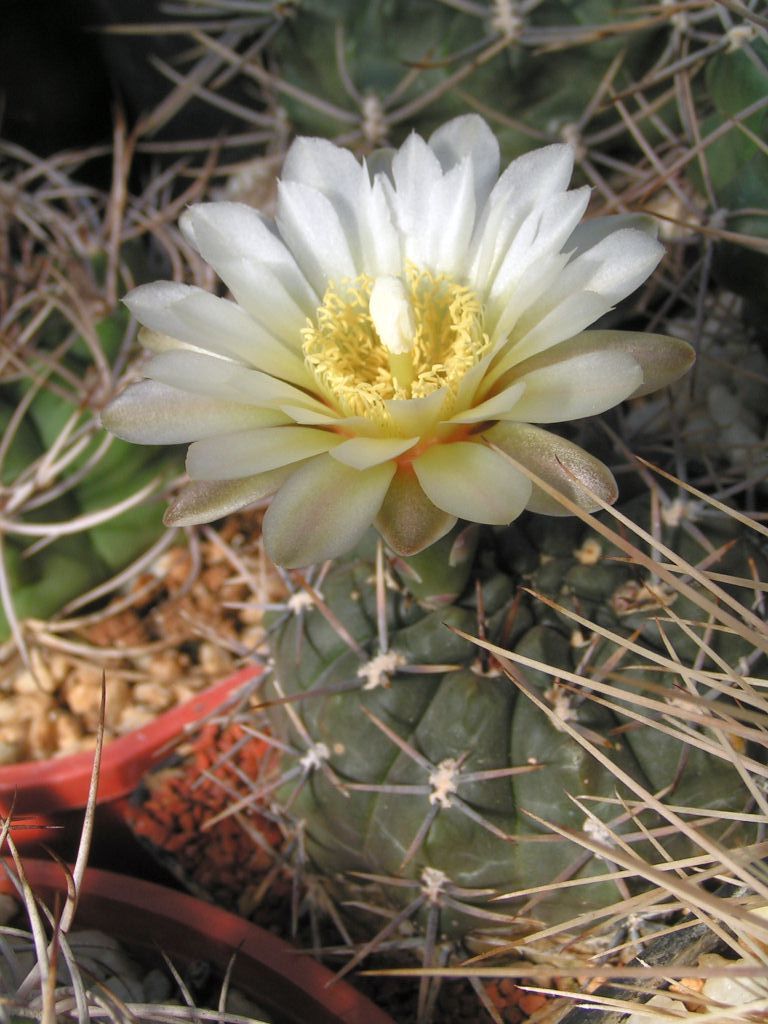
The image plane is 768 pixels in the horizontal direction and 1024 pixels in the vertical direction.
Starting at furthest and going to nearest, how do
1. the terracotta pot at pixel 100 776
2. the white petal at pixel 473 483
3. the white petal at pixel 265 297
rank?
the terracotta pot at pixel 100 776
the white petal at pixel 265 297
the white petal at pixel 473 483

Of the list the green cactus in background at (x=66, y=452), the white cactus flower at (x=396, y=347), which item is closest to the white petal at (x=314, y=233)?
the white cactus flower at (x=396, y=347)

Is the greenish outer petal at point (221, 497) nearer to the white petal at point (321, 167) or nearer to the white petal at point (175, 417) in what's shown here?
the white petal at point (175, 417)

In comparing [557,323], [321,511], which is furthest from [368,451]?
[557,323]

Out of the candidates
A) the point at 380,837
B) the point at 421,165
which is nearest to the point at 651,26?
the point at 421,165

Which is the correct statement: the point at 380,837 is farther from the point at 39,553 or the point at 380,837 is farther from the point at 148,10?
the point at 148,10

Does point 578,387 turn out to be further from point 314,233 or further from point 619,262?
point 314,233

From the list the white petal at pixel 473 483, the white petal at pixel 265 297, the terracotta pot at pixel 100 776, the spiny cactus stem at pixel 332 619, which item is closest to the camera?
the white petal at pixel 473 483
